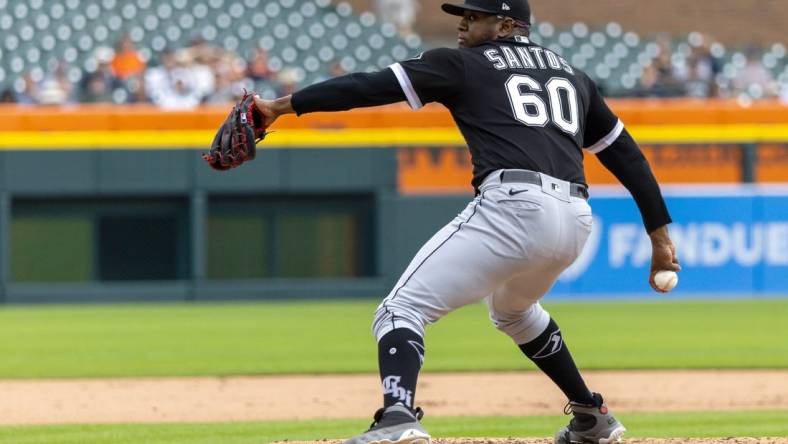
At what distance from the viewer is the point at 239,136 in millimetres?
4184

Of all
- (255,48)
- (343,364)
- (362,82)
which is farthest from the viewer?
(255,48)

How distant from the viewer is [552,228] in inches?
161

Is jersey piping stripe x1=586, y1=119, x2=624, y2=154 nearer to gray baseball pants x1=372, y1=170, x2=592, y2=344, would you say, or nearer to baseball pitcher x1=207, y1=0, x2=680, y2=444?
baseball pitcher x1=207, y1=0, x2=680, y2=444

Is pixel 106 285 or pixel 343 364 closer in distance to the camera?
pixel 343 364

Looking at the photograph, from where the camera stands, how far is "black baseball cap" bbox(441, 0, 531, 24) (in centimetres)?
424

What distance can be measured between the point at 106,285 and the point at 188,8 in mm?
3992

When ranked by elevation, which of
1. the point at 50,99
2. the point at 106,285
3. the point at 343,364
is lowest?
the point at 106,285

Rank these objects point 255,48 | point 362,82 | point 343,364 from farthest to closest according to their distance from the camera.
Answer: point 255,48
point 343,364
point 362,82

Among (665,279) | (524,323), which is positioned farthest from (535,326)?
(665,279)

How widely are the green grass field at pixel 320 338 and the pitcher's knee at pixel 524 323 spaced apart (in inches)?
145

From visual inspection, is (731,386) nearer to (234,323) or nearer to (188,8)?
(234,323)

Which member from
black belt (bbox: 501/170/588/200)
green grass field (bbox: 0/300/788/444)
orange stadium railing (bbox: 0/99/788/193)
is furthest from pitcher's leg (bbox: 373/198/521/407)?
orange stadium railing (bbox: 0/99/788/193)

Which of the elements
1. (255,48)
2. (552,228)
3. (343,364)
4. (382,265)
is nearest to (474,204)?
(552,228)

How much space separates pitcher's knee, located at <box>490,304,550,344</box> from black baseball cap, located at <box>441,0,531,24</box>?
3.30ft
